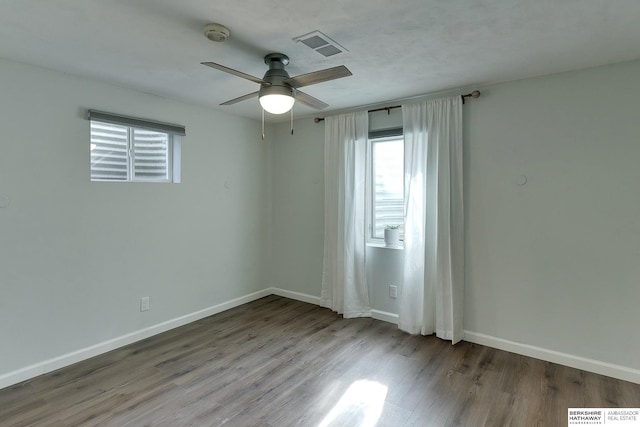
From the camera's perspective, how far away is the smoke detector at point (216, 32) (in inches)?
77.0

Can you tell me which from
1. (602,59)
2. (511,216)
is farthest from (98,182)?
(602,59)

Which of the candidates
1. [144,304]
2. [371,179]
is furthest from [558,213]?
[144,304]

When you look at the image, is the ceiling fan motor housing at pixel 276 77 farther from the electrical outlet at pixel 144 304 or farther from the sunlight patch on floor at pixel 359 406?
the electrical outlet at pixel 144 304

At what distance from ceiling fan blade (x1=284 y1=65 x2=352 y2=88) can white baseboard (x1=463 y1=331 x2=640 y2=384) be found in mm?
2682

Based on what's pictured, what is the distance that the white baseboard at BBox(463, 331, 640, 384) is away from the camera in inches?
99.6

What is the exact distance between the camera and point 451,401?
90.7 inches

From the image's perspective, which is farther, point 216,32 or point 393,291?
point 393,291

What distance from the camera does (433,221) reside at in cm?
332

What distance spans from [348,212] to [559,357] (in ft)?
7.78

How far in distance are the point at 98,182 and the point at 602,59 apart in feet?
13.9

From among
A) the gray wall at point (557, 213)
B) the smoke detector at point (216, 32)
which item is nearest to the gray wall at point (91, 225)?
the smoke detector at point (216, 32)

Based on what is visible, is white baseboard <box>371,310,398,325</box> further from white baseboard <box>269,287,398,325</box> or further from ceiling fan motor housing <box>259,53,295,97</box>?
ceiling fan motor housing <box>259,53,295,97</box>

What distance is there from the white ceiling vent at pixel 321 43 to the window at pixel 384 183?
1507 mm

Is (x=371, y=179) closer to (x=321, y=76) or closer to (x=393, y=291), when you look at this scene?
(x=393, y=291)
